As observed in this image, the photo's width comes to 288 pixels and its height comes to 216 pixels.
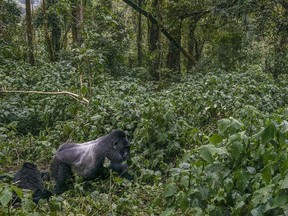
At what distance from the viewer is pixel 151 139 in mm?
4531

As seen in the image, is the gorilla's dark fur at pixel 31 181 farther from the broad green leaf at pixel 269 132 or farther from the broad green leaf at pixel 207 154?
the broad green leaf at pixel 269 132

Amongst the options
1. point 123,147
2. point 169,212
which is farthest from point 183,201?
point 123,147

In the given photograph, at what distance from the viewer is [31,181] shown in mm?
3818

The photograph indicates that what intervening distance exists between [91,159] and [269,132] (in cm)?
225

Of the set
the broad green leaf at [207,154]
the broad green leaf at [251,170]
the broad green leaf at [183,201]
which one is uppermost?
the broad green leaf at [207,154]

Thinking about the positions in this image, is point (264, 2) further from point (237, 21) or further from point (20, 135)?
point (20, 135)

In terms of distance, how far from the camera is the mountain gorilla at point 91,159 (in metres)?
4.04

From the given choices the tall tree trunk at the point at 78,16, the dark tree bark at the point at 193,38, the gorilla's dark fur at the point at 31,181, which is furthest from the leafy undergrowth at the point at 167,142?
the dark tree bark at the point at 193,38

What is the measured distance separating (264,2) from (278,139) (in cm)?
680

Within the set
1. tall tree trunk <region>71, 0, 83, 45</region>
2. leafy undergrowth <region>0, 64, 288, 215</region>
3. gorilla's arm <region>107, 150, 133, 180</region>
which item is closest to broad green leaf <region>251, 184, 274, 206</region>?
leafy undergrowth <region>0, 64, 288, 215</region>

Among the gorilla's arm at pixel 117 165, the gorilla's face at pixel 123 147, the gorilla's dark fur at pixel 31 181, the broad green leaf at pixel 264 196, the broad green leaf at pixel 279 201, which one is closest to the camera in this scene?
the broad green leaf at pixel 279 201

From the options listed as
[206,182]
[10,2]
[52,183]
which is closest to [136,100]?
[52,183]

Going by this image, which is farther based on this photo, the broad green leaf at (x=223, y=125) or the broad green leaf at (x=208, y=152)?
the broad green leaf at (x=223, y=125)

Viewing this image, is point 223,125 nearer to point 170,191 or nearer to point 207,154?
point 207,154
